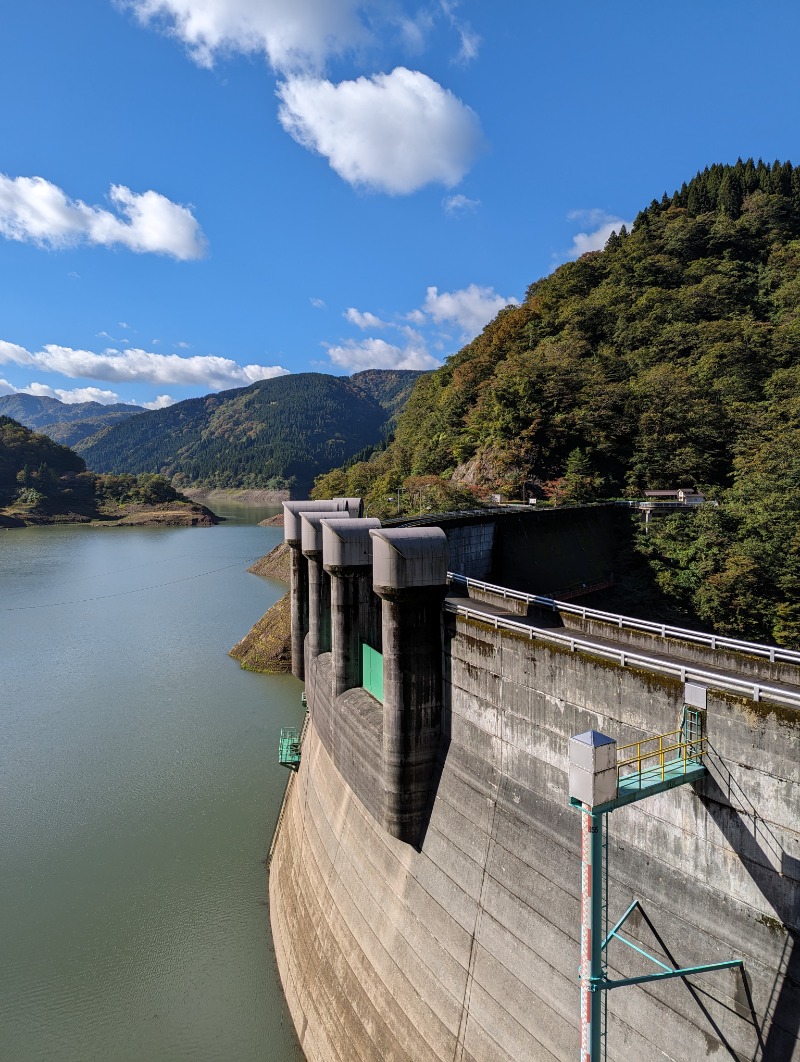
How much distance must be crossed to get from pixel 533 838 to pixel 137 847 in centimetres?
1652

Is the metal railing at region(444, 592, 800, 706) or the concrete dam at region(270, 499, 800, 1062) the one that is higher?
the metal railing at region(444, 592, 800, 706)

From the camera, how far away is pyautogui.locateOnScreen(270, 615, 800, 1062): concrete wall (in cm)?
679

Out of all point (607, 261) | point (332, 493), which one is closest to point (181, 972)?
point (332, 493)

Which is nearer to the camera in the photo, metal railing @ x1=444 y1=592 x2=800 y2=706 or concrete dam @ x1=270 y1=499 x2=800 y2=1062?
concrete dam @ x1=270 y1=499 x2=800 y2=1062

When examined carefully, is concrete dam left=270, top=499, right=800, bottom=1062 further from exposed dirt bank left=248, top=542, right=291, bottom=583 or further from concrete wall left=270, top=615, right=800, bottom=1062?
exposed dirt bank left=248, top=542, right=291, bottom=583

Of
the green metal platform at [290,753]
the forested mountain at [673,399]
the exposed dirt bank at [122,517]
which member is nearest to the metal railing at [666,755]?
the green metal platform at [290,753]

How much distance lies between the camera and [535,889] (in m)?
9.06

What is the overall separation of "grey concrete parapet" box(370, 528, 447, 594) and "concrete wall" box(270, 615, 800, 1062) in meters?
1.11

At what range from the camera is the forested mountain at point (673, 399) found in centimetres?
3047

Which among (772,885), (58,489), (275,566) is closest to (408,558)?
(772,885)

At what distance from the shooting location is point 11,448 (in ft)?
474

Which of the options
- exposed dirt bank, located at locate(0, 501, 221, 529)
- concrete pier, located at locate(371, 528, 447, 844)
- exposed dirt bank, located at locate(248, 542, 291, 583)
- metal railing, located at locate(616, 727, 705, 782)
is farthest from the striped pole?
exposed dirt bank, located at locate(0, 501, 221, 529)

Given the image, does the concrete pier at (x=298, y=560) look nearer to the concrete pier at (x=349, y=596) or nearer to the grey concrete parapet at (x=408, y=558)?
the concrete pier at (x=349, y=596)

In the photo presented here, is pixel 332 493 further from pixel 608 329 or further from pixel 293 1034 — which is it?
pixel 293 1034
